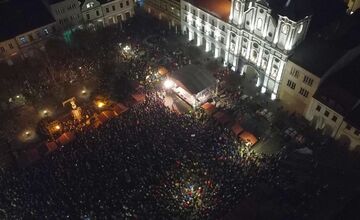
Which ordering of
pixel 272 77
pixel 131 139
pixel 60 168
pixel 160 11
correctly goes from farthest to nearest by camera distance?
pixel 160 11 → pixel 272 77 → pixel 131 139 → pixel 60 168

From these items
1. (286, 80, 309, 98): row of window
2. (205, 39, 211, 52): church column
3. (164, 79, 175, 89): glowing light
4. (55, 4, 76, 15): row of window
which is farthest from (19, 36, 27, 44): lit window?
(286, 80, 309, 98): row of window

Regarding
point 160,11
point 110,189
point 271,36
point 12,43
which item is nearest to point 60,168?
point 110,189

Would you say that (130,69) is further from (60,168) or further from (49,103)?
(60,168)

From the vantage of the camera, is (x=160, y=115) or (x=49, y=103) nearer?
(x=160, y=115)

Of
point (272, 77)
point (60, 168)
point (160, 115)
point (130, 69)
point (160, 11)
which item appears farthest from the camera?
point (160, 11)

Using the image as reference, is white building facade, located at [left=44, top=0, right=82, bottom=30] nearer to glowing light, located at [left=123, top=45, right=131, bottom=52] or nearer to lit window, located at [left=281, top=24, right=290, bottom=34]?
glowing light, located at [left=123, top=45, right=131, bottom=52]

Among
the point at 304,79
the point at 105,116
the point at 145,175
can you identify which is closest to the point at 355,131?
the point at 304,79

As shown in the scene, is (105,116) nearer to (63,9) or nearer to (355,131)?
(63,9)
